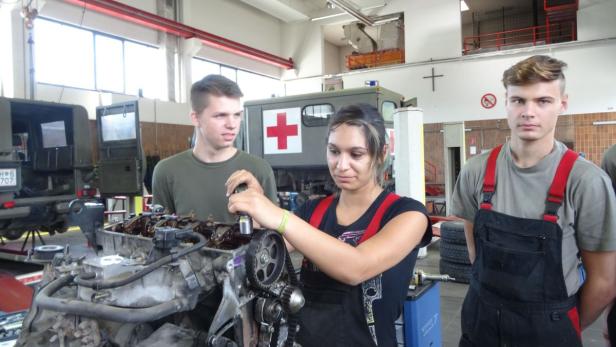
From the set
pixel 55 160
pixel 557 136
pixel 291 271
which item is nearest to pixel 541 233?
pixel 291 271

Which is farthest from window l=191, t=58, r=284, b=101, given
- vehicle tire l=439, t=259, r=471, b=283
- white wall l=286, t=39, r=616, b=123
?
vehicle tire l=439, t=259, r=471, b=283

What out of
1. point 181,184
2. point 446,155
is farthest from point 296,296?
point 446,155

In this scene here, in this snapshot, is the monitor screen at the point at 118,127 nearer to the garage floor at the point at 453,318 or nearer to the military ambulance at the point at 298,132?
the military ambulance at the point at 298,132

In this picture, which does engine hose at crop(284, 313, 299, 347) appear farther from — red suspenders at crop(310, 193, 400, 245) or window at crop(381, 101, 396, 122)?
window at crop(381, 101, 396, 122)

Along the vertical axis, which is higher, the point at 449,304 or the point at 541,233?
the point at 541,233

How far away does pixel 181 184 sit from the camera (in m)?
1.83

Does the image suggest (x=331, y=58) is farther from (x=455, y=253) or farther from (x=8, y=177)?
(x=8, y=177)

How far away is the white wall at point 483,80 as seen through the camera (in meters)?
9.96

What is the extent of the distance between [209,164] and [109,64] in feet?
28.2

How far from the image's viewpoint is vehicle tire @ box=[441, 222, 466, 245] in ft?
13.9

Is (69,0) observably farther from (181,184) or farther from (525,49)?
(525,49)

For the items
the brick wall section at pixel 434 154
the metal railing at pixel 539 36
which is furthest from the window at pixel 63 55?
the metal railing at pixel 539 36

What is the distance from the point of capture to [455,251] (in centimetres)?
430

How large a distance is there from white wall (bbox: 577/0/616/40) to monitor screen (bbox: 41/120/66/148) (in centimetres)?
1062
